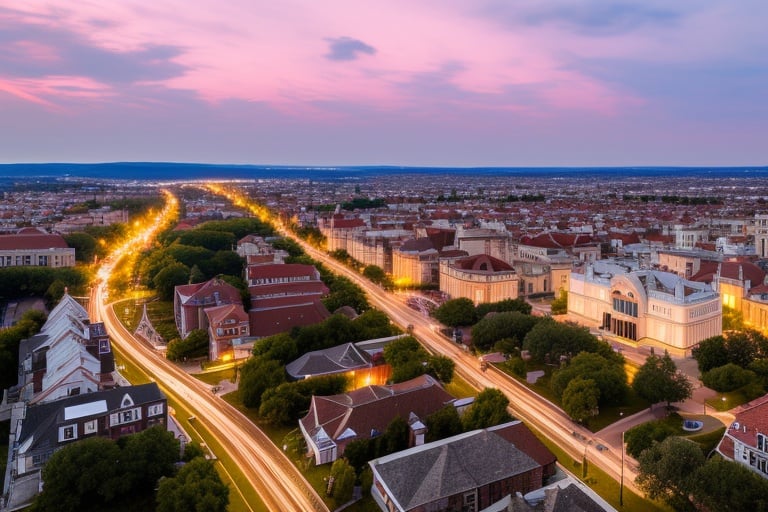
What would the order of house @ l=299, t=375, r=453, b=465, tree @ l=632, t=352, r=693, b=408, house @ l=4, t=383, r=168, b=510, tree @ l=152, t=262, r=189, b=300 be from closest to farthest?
house @ l=4, t=383, r=168, b=510
house @ l=299, t=375, r=453, b=465
tree @ l=632, t=352, r=693, b=408
tree @ l=152, t=262, r=189, b=300

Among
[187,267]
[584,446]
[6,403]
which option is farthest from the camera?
[187,267]

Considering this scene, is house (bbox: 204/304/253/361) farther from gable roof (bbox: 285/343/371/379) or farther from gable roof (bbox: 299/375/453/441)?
gable roof (bbox: 299/375/453/441)

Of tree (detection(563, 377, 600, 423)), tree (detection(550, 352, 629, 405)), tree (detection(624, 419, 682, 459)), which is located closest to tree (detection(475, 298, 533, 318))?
tree (detection(550, 352, 629, 405))

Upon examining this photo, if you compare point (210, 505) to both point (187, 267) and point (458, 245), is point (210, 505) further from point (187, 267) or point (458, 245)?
point (458, 245)

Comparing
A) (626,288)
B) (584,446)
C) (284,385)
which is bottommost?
→ (584,446)

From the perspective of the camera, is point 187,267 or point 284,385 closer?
point 284,385

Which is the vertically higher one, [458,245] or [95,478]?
[458,245]

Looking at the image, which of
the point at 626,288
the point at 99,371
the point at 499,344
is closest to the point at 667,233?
the point at 626,288

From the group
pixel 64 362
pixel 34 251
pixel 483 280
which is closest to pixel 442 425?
pixel 64 362
